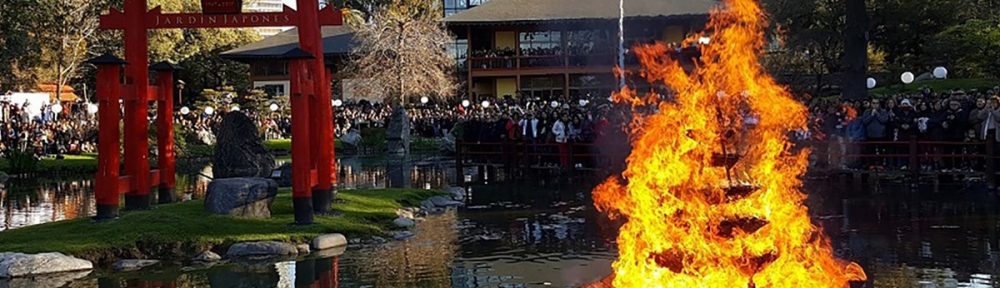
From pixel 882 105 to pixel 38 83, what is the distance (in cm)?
4131

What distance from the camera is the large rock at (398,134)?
4512 cm

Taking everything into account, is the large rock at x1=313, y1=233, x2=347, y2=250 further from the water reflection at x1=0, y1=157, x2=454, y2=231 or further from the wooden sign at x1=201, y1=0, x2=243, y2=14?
the water reflection at x1=0, y1=157, x2=454, y2=231

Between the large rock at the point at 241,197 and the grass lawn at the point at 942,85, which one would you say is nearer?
the large rock at the point at 241,197

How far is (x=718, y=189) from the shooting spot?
8.16 m

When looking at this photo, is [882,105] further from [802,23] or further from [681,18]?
[681,18]

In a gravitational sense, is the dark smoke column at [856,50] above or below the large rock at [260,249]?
above

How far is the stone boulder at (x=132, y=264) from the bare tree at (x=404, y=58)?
4233 centimetres

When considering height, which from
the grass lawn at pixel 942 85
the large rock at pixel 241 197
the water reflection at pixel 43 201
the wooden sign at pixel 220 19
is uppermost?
the wooden sign at pixel 220 19

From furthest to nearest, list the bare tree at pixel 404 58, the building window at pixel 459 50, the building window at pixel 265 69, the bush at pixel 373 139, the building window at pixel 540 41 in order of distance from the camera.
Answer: the building window at pixel 265 69, the building window at pixel 459 50, the building window at pixel 540 41, the bare tree at pixel 404 58, the bush at pixel 373 139

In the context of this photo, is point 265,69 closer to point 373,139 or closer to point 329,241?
point 373,139

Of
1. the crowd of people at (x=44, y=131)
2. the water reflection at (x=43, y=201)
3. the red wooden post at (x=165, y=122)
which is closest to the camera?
the red wooden post at (x=165, y=122)

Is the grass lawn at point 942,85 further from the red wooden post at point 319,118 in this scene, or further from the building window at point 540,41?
the red wooden post at point 319,118

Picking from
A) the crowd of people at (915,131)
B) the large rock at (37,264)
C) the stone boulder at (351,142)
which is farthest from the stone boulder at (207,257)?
the stone boulder at (351,142)

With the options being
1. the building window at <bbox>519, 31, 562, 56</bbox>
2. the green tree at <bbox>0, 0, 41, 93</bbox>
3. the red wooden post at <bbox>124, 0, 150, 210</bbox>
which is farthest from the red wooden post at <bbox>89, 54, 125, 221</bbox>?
the building window at <bbox>519, 31, 562, 56</bbox>
